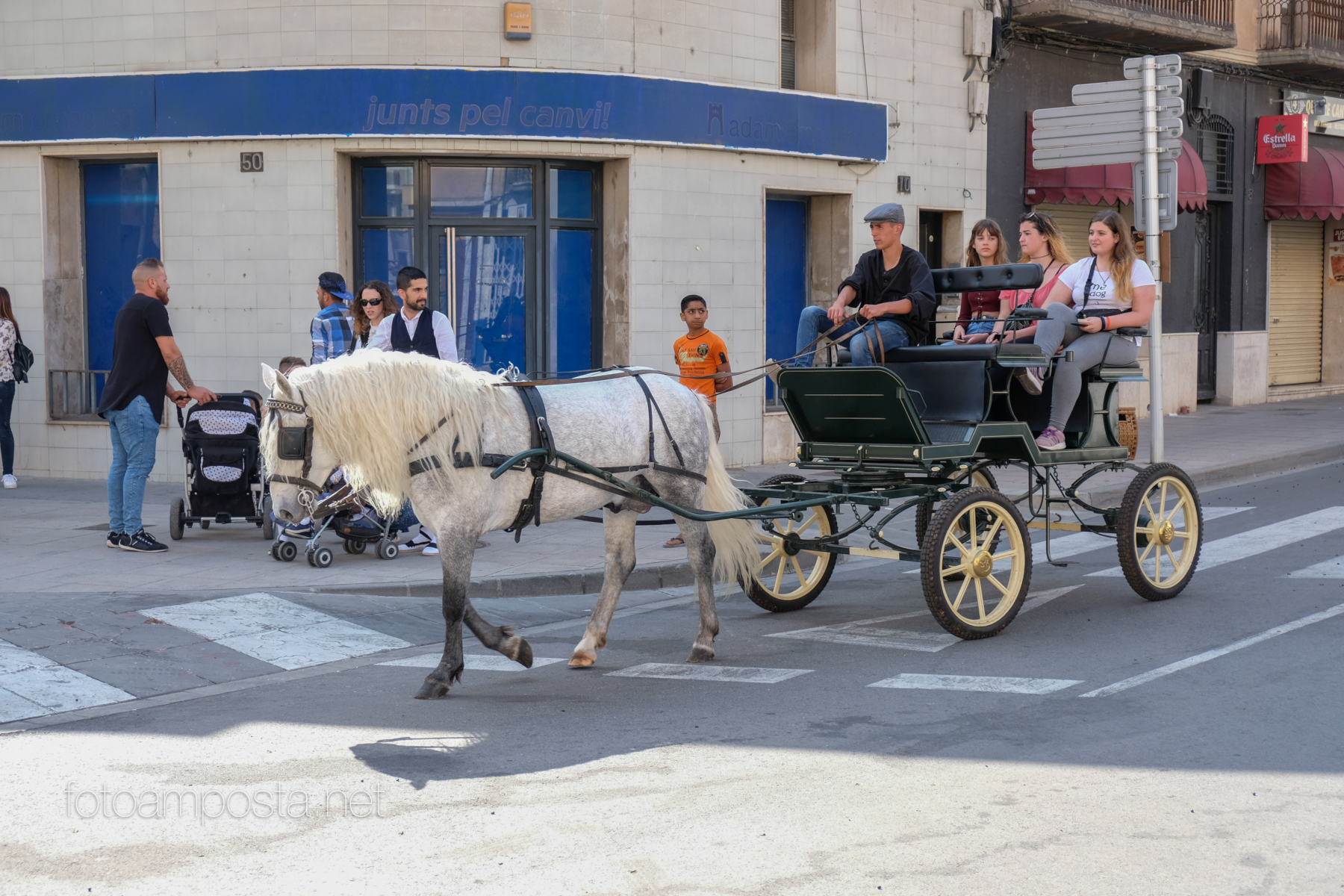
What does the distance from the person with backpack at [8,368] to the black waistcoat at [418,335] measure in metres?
5.70

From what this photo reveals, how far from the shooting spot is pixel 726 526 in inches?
283

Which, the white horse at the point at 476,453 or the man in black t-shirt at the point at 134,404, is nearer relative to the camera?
the white horse at the point at 476,453

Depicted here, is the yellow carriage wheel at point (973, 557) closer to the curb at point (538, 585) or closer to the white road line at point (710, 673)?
the white road line at point (710, 673)

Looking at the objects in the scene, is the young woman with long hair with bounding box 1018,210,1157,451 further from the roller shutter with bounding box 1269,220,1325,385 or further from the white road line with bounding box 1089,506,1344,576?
Answer: the roller shutter with bounding box 1269,220,1325,385

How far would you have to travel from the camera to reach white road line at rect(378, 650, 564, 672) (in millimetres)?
6934

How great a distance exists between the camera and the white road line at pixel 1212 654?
6.09 metres

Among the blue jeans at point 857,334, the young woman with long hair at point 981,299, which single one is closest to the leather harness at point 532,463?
the blue jeans at point 857,334

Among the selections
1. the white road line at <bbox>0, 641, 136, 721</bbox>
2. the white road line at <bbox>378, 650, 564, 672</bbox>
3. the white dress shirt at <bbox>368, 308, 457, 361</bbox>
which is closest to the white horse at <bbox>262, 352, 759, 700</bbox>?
the white road line at <bbox>378, 650, 564, 672</bbox>

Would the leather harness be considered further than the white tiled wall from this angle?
No

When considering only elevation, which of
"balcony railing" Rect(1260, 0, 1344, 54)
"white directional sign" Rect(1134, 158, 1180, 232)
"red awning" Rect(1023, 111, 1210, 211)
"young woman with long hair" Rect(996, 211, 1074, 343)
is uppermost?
"balcony railing" Rect(1260, 0, 1344, 54)

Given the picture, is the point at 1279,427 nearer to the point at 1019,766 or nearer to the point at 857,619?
the point at 857,619

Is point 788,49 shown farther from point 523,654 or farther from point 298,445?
point 298,445

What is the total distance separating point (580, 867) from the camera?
414 centimetres

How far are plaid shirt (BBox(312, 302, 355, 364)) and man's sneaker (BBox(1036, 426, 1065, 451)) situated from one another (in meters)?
5.02
